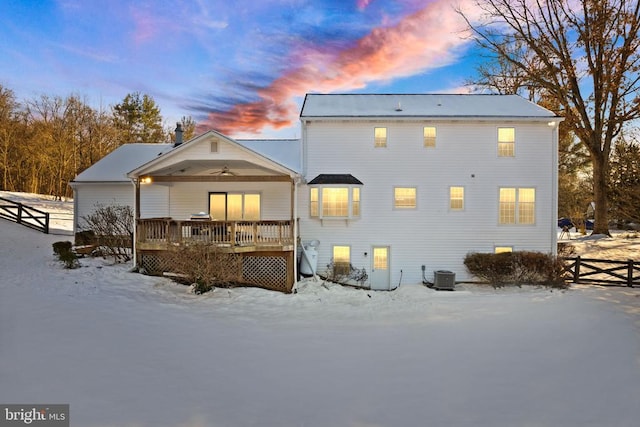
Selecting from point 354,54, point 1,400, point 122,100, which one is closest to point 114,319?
point 1,400

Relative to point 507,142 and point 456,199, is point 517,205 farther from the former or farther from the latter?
point 507,142

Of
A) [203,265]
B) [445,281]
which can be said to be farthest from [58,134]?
[445,281]

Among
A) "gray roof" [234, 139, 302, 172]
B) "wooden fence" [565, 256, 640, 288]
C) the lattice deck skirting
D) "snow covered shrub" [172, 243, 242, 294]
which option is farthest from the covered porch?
"wooden fence" [565, 256, 640, 288]

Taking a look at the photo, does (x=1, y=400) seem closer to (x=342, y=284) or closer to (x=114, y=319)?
(x=114, y=319)

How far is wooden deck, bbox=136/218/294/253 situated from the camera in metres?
12.2

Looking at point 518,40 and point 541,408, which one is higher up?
point 518,40

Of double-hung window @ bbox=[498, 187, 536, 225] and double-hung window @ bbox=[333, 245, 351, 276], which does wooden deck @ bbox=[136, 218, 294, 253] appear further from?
double-hung window @ bbox=[498, 187, 536, 225]

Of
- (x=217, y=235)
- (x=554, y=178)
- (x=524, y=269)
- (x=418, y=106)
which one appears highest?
(x=418, y=106)

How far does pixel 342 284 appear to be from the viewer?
14656 millimetres

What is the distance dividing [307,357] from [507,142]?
545 inches

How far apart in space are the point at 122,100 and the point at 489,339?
44.4 meters

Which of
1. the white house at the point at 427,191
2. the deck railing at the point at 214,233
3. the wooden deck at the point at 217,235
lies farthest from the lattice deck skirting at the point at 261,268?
the white house at the point at 427,191

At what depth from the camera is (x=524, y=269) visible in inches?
556

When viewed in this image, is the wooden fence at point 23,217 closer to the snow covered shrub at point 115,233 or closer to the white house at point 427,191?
the snow covered shrub at point 115,233
